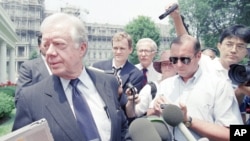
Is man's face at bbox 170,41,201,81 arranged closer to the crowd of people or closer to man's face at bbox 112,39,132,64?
the crowd of people

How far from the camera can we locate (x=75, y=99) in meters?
2.14

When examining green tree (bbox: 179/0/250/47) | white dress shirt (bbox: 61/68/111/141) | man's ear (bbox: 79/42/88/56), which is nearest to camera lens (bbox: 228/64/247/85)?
white dress shirt (bbox: 61/68/111/141)

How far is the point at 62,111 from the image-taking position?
80.0 inches

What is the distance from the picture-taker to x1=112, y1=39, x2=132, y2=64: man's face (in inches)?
148

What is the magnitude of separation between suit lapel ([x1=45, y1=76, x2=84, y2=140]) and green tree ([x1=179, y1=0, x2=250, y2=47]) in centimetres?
2752

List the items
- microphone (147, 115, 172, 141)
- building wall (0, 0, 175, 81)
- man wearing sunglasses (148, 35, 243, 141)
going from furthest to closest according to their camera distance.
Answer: building wall (0, 0, 175, 81) → man wearing sunglasses (148, 35, 243, 141) → microphone (147, 115, 172, 141)

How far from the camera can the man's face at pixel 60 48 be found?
204 centimetres

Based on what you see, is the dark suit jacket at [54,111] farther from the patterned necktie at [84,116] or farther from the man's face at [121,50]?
the man's face at [121,50]

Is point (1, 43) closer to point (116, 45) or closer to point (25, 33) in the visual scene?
point (116, 45)

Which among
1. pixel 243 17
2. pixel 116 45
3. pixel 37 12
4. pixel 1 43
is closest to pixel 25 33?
pixel 37 12

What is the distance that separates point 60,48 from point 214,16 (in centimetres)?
3188

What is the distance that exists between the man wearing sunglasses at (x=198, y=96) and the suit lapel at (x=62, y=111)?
55cm

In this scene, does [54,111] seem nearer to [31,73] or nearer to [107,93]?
[107,93]

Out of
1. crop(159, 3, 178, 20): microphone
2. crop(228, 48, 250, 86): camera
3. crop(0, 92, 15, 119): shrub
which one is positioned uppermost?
crop(159, 3, 178, 20): microphone
